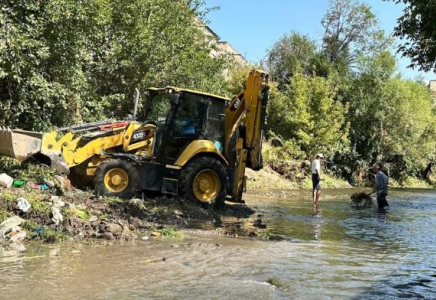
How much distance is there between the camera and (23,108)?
13.9 meters

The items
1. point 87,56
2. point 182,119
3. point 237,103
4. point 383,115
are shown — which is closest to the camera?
point 182,119

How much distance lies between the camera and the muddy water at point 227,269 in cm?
575

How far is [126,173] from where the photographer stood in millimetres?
11656

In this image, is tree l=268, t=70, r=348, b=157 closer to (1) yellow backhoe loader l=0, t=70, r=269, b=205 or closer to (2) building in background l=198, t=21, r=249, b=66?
(2) building in background l=198, t=21, r=249, b=66

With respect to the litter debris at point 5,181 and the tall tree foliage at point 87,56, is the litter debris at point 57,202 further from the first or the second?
the tall tree foliage at point 87,56

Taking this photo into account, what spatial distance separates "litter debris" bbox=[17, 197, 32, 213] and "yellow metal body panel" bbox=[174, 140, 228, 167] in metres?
4.39

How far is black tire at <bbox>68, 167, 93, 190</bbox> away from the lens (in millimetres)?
12289

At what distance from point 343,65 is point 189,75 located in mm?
26639

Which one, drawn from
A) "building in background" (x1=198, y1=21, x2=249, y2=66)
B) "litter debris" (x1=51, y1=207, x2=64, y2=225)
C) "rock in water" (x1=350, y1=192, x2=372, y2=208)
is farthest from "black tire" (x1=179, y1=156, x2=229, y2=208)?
"building in background" (x1=198, y1=21, x2=249, y2=66)

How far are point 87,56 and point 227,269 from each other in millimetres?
10552

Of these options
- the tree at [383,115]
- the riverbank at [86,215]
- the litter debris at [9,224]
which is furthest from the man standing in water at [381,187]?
the tree at [383,115]

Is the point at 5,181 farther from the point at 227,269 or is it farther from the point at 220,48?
the point at 220,48

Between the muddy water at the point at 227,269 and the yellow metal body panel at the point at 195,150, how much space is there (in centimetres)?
292

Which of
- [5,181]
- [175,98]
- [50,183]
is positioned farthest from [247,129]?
[5,181]
